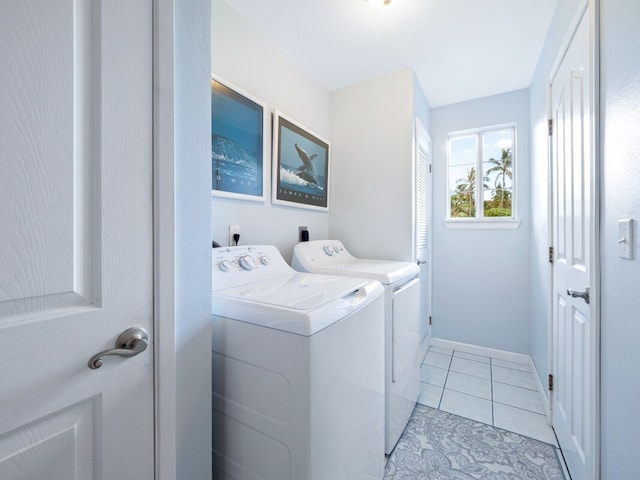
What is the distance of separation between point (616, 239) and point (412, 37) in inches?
66.0

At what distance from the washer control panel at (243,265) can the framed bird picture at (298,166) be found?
0.52m

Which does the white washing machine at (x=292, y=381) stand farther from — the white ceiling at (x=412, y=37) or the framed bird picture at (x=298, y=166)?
the white ceiling at (x=412, y=37)

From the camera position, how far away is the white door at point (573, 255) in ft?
3.67

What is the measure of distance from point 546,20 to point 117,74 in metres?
2.40

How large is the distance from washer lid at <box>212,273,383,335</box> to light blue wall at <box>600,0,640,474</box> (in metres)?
0.81

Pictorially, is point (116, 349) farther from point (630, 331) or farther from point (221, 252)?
point (630, 331)

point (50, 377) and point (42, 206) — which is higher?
point (42, 206)

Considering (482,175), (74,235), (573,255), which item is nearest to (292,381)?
(74,235)

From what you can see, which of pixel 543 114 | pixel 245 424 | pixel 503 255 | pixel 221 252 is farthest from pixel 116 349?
pixel 503 255

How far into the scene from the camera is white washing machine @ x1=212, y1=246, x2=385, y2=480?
808 millimetres

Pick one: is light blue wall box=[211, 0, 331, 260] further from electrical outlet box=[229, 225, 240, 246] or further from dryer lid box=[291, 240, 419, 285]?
dryer lid box=[291, 240, 419, 285]

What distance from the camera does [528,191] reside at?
249 centimetres

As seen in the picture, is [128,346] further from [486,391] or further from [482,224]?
[482,224]

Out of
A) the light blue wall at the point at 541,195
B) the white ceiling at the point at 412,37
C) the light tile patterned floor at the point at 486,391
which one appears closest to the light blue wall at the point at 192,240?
the white ceiling at the point at 412,37
